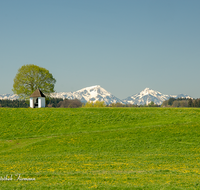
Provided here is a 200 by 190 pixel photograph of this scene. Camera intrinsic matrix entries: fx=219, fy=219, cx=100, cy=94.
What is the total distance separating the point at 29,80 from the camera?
71.9 m

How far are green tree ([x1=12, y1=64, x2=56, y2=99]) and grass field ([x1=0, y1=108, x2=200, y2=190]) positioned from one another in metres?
16.7

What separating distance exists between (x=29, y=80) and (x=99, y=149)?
50.0 meters

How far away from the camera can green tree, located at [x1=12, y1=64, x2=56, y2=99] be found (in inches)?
2817

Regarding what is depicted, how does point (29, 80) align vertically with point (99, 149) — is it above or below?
above

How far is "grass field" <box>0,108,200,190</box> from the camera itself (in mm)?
13906

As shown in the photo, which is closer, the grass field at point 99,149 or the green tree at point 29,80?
the grass field at point 99,149

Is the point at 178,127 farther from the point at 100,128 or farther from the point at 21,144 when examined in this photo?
the point at 21,144

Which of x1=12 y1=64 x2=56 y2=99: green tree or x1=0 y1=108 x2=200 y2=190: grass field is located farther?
x1=12 y1=64 x2=56 y2=99: green tree

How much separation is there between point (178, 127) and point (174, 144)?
9025 mm

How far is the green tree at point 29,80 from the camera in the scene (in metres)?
71.6

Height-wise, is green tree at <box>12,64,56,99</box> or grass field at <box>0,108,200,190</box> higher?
green tree at <box>12,64,56,99</box>

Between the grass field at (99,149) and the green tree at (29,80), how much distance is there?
16695 mm

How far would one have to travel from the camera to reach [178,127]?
38.6 meters

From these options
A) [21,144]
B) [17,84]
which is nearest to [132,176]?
[21,144]
